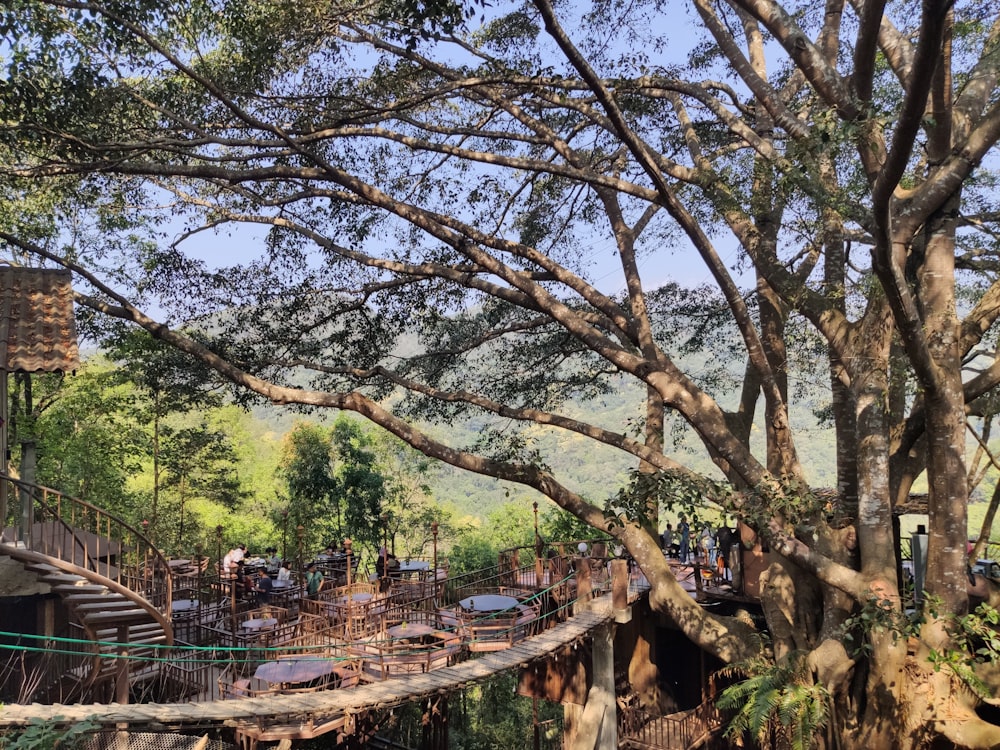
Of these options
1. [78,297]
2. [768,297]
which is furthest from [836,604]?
[78,297]

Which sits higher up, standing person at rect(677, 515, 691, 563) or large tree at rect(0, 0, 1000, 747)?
large tree at rect(0, 0, 1000, 747)

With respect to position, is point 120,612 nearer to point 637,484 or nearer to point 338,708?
point 338,708

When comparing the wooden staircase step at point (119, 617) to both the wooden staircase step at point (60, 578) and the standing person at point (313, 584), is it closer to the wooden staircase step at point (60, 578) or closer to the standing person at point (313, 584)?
the wooden staircase step at point (60, 578)

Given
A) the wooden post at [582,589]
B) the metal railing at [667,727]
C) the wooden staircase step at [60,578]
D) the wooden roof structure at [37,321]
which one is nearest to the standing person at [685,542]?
the metal railing at [667,727]

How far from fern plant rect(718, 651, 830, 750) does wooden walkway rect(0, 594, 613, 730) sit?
2.98 metres

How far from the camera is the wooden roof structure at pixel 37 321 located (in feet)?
26.4

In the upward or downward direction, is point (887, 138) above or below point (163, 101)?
below

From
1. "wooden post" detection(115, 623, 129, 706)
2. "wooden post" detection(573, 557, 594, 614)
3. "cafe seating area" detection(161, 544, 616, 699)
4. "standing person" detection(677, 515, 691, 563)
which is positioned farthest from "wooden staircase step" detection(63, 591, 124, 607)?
"standing person" detection(677, 515, 691, 563)

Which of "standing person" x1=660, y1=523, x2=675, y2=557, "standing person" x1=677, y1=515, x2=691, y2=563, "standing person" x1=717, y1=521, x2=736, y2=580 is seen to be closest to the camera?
"standing person" x1=717, y1=521, x2=736, y2=580

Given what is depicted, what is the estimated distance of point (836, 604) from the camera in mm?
8141

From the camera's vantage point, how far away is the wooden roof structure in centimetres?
805

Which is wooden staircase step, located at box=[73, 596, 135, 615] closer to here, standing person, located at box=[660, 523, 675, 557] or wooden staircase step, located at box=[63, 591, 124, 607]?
wooden staircase step, located at box=[63, 591, 124, 607]

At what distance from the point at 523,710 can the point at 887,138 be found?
1732 cm

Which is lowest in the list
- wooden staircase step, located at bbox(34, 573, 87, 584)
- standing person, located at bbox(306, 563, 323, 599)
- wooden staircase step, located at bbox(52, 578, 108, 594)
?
standing person, located at bbox(306, 563, 323, 599)
